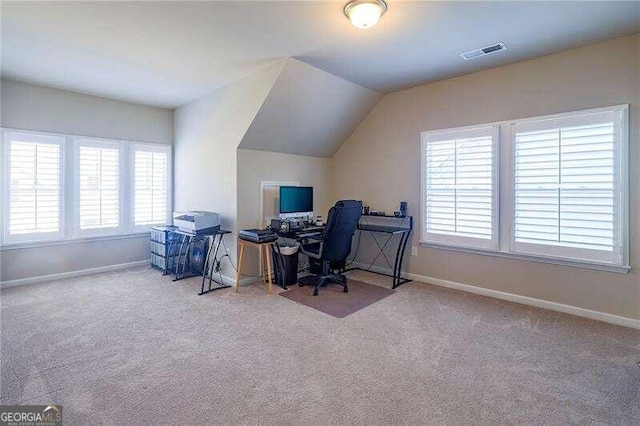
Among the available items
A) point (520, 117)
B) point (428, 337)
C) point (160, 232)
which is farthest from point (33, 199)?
point (520, 117)

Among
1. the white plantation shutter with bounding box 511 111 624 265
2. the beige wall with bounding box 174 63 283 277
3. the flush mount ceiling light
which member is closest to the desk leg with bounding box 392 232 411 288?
the white plantation shutter with bounding box 511 111 624 265

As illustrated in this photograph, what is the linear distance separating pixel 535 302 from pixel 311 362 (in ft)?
8.50

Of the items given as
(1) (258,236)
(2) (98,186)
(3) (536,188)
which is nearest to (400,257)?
(3) (536,188)

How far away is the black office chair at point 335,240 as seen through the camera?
3.63 metres

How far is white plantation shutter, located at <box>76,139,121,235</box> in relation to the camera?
4.44 metres

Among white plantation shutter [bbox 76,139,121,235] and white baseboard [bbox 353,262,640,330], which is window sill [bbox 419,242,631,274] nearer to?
white baseboard [bbox 353,262,640,330]

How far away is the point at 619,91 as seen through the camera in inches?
114

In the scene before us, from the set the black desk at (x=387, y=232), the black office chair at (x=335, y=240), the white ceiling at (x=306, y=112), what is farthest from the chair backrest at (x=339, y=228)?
the white ceiling at (x=306, y=112)

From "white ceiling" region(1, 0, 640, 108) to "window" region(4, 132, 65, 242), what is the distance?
0.80 meters

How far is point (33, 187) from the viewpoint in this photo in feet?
13.2

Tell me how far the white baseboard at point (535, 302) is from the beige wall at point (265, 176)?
197 cm

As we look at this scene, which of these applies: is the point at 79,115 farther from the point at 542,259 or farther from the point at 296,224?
the point at 542,259

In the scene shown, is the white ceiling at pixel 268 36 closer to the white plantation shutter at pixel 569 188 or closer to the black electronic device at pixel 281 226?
the white plantation shutter at pixel 569 188

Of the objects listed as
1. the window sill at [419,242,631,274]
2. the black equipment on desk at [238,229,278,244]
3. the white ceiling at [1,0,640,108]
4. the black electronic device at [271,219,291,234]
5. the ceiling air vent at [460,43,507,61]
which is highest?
the ceiling air vent at [460,43,507,61]
